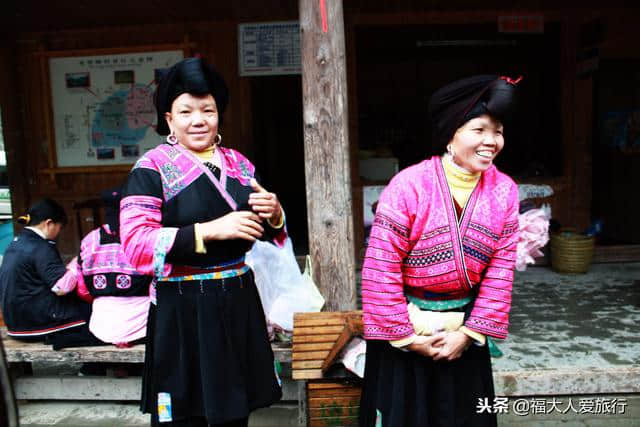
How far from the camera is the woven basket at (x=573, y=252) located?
598cm

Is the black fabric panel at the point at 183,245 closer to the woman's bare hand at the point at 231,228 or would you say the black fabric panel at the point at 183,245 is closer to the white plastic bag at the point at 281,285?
the woman's bare hand at the point at 231,228

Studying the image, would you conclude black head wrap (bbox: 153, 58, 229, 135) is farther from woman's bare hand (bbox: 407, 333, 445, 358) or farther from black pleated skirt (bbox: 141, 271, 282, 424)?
woman's bare hand (bbox: 407, 333, 445, 358)

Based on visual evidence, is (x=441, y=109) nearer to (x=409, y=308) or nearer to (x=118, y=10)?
(x=409, y=308)

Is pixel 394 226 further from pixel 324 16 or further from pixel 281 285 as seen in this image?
pixel 324 16

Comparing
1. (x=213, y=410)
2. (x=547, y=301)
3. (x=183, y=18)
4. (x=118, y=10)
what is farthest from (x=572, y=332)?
(x=118, y=10)


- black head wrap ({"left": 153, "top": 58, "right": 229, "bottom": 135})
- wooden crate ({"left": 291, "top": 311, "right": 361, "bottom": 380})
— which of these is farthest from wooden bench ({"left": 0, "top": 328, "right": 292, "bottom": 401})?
black head wrap ({"left": 153, "top": 58, "right": 229, "bottom": 135})

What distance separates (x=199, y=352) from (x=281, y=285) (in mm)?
1102

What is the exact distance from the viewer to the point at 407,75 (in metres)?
7.30

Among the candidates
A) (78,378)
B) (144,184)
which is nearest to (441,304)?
(144,184)

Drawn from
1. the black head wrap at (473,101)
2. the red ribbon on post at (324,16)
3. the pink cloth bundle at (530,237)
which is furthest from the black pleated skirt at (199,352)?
the red ribbon on post at (324,16)

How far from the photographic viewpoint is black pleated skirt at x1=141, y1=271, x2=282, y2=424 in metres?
2.04

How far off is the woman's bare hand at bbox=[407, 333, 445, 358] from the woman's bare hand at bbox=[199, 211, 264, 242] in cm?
81

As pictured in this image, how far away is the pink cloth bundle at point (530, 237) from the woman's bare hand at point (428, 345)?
644 mm

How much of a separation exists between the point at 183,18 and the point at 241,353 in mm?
5157
